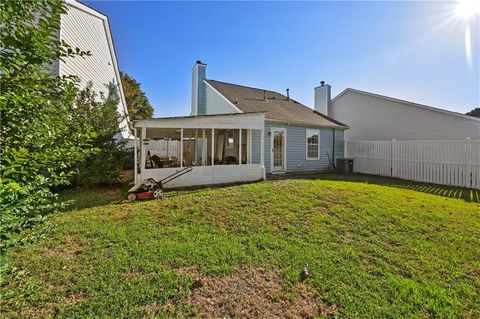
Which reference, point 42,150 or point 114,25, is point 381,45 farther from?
point 114,25

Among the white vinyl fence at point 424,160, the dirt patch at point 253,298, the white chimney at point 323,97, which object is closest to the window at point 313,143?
the white vinyl fence at point 424,160

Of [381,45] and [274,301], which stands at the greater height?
[381,45]

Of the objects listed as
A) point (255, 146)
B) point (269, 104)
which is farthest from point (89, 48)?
point (269, 104)

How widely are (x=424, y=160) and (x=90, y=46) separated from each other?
680 inches

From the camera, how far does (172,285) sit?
3.07 metres

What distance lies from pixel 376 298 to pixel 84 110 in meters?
10.2

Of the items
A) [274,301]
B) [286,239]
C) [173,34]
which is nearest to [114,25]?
[173,34]

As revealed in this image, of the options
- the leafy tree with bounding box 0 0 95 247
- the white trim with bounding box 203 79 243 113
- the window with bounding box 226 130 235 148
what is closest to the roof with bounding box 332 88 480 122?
the white trim with bounding box 203 79 243 113

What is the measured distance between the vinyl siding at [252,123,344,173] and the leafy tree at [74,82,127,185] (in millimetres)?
6137

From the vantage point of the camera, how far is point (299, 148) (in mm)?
13172

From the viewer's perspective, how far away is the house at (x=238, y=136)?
8992 millimetres

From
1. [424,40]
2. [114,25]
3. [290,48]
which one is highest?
[114,25]

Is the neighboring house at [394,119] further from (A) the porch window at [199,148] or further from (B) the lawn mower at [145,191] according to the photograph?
(B) the lawn mower at [145,191]

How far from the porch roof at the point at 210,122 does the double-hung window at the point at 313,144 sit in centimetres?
463
